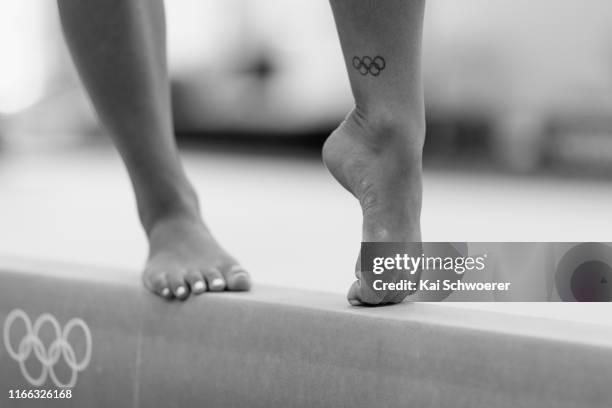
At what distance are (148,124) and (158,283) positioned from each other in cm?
22

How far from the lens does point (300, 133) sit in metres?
7.51

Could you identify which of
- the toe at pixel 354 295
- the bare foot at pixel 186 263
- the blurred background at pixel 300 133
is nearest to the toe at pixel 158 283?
the bare foot at pixel 186 263

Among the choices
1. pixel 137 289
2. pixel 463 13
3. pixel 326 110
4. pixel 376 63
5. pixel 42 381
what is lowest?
pixel 42 381

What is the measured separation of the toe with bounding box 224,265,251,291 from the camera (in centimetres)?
125

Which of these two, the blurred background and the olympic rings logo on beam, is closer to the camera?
the olympic rings logo on beam

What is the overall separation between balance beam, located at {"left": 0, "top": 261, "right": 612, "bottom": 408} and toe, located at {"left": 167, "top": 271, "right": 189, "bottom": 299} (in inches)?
0.6

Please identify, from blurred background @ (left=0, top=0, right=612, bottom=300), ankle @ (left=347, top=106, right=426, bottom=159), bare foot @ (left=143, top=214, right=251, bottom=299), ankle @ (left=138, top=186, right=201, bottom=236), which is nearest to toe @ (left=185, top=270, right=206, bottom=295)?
bare foot @ (left=143, top=214, right=251, bottom=299)

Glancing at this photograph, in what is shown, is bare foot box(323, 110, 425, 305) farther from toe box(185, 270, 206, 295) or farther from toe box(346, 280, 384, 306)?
toe box(185, 270, 206, 295)

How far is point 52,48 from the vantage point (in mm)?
9141

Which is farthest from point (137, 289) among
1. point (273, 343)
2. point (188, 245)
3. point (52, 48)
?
point (52, 48)

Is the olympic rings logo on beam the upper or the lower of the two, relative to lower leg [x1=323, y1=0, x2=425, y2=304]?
lower

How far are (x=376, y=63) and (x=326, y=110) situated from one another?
6136 millimetres

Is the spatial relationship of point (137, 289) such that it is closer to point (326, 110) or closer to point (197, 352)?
point (197, 352)

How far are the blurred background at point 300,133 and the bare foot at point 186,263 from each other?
0.89m
